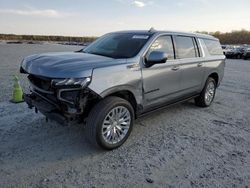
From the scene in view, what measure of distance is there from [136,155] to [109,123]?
648mm

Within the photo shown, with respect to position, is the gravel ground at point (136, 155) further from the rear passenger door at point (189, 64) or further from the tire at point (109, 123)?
the rear passenger door at point (189, 64)

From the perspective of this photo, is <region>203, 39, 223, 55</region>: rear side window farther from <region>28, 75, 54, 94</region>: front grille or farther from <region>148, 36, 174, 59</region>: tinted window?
<region>28, 75, 54, 94</region>: front grille

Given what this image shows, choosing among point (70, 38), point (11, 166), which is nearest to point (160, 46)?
point (11, 166)

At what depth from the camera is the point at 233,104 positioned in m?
6.98

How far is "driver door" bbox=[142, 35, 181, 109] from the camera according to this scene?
172 inches

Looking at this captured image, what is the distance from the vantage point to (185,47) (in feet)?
17.6

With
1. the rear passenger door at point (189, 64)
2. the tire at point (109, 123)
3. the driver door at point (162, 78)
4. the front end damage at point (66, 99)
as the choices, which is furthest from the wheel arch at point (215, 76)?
the front end damage at point (66, 99)

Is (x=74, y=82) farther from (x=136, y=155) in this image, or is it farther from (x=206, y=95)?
(x=206, y=95)

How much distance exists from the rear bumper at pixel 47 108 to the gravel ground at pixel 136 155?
59cm

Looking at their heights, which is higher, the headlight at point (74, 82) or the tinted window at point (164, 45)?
the tinted window at point (164, 45)

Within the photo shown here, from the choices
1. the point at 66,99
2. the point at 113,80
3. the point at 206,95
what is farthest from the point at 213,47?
the point at 66,99

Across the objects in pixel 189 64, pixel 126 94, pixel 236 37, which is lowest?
pixel 126 94

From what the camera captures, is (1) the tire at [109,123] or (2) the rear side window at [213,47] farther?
(2) the rear side window at [213,47]

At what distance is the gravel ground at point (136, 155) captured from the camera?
3176 millimetres
